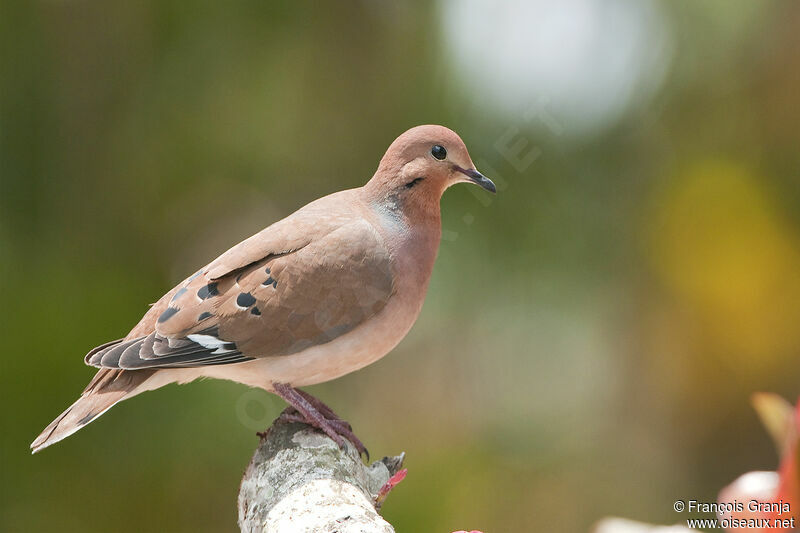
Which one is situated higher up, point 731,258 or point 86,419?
point 731,258

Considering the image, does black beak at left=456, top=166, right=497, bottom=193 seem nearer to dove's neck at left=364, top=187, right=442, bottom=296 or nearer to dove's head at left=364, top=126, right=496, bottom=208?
dove's head at left=364, top=126, right=496, bottom=208

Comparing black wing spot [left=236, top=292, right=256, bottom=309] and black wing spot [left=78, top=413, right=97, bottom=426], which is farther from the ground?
black wing spot [left=236, top=292, right=256, bottom=309]

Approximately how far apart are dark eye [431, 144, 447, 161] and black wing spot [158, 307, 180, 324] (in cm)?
91

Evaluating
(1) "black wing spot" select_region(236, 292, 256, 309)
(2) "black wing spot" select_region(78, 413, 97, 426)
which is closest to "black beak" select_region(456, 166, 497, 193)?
(1) "black wing spot" select_region(236, 292, 256, 309)

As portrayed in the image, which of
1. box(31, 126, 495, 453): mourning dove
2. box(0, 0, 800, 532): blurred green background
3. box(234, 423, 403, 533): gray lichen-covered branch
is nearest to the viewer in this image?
box(234, 423, 403, 533): gray lichen-covered branch

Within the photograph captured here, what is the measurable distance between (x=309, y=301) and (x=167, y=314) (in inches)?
17.3

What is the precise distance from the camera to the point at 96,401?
2.44 m

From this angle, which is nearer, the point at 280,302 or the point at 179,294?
the point at 280,302

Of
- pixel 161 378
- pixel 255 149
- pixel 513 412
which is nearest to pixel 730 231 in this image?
pixel 513 412

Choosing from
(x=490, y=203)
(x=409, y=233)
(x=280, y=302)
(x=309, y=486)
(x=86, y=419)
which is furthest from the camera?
(x=490, y=203)

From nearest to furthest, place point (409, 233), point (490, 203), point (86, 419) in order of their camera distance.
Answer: point (86, 419), point (409, 233), point (490, 203)

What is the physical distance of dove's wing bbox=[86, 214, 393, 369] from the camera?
2.49m

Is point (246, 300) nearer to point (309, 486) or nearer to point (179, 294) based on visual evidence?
point (179, 294)

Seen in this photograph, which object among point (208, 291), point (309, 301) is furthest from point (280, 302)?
point (208, 291)
